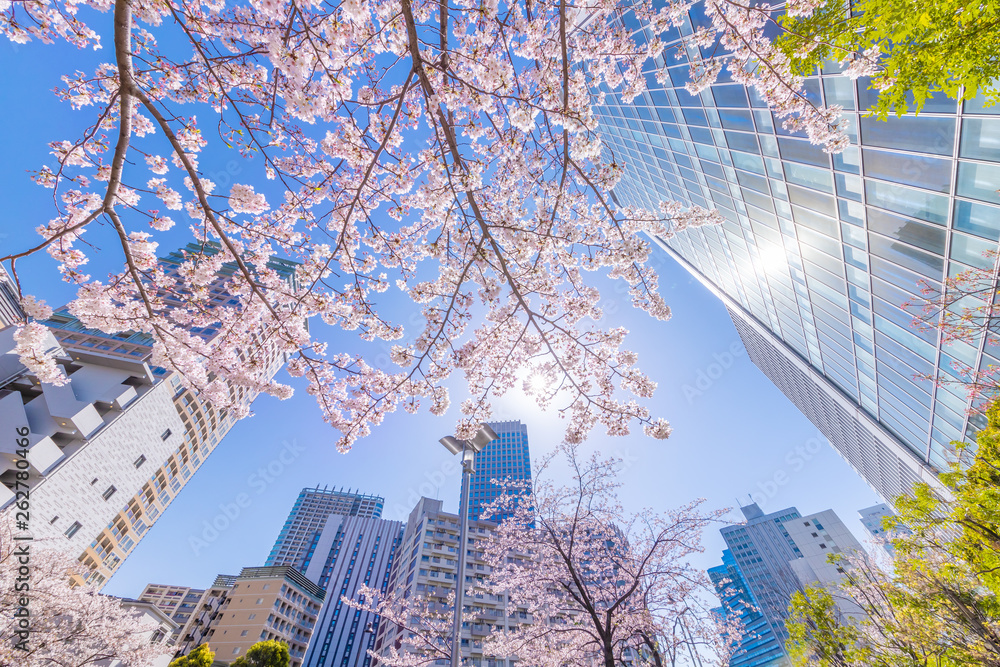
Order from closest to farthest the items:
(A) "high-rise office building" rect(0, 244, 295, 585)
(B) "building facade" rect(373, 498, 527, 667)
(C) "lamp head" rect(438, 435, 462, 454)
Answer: (C) "lamp head" rect(438, 435, 462, 454)
(A) "high-rise office building" rect(0, 244, 295, 585)
(B) "building facade" rect(373, 498, 527, 667)

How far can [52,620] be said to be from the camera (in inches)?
614

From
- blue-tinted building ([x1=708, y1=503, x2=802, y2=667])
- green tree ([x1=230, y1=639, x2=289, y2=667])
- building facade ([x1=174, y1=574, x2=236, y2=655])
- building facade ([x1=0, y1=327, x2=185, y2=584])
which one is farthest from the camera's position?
blue-tinted building ([x1=708, y1=503, x2=802, y2=667])

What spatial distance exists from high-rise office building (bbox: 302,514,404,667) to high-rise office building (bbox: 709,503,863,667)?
74882mm

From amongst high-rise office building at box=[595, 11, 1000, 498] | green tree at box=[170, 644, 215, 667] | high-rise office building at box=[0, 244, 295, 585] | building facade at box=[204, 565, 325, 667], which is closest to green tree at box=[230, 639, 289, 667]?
green tree at box=[170, 644, 215, 667]

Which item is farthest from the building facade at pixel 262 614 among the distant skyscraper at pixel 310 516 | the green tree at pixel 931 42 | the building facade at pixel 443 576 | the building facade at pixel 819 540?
the building facade at pixel 819 540

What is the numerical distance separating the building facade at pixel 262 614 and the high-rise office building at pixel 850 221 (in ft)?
230

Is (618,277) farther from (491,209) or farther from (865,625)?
(865,625)

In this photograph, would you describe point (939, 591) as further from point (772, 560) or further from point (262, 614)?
point (772, 560)

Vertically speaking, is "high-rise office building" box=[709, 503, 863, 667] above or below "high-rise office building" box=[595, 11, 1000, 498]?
above

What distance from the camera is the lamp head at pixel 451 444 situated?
821 cm

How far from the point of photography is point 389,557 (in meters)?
97.8

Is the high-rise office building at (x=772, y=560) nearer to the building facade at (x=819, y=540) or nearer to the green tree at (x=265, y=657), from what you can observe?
the building facade at (x=819, y=540)

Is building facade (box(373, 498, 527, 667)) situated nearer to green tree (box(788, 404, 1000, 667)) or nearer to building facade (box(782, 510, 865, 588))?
green tree (box(788, 404, 1000, 667))

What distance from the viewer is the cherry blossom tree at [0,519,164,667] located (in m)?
12.4
